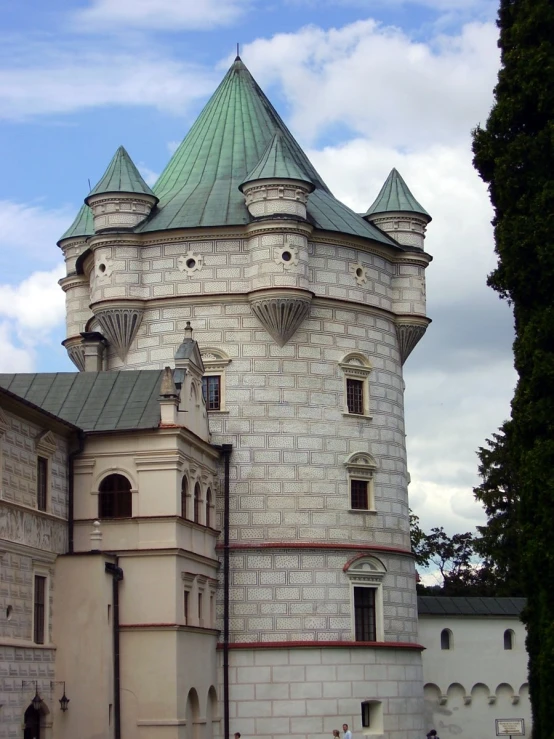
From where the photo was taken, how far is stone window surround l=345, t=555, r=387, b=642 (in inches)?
1545

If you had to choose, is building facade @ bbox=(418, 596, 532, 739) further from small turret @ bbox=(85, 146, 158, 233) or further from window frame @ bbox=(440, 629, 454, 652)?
small turret @ bbox=(85, 146, 158, 233)

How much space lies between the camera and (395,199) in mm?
44125

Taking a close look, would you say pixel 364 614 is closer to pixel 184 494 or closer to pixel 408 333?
pixel 184 494

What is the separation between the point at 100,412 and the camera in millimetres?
35875

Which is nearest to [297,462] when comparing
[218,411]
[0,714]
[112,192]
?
[218,411]

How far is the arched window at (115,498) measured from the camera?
34.7m

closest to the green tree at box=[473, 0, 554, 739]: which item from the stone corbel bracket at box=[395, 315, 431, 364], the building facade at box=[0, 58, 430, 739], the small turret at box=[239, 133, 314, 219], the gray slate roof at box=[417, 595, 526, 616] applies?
the building facade at box=[0, 58, 430, 739]

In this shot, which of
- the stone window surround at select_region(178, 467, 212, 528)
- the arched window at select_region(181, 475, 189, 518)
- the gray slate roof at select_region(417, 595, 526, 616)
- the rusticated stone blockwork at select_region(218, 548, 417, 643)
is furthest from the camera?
the gray slate roof at select_region(417, 595, 526, 616)

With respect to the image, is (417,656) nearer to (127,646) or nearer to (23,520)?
(127,646)

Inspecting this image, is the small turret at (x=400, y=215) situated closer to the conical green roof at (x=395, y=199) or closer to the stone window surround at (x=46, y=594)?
the conical green roof at (x=395, y=199)

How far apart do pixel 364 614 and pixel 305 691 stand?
293 centimetres

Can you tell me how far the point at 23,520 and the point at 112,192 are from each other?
502 inches

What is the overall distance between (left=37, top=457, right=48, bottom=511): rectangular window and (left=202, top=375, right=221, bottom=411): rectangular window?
723 centimetres

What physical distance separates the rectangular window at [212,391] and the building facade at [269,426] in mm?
55
